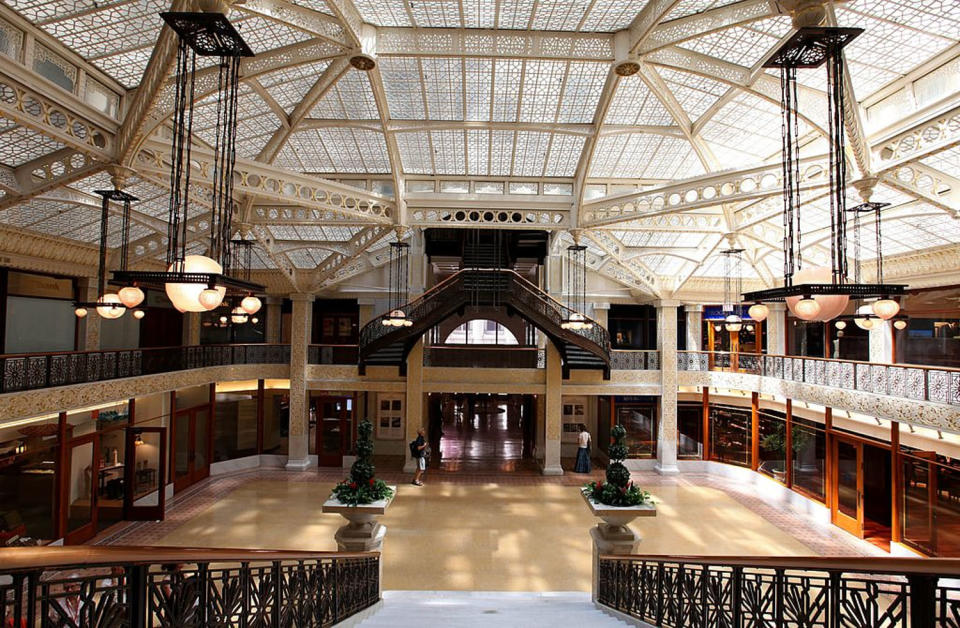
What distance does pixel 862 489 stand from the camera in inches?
464

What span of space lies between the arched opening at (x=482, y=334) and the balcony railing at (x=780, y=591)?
14772 mm

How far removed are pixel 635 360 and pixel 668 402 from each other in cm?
176

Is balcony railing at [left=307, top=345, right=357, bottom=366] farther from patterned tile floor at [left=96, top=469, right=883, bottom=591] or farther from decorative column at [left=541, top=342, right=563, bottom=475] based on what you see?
decorative column at [left=541, top=342, right=563, bottom=475]

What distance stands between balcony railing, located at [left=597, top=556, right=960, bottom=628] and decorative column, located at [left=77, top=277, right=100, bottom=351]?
13.2 meters

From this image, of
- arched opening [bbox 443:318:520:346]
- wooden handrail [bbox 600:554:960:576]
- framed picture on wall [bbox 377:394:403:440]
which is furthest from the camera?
arched opening [bbox 443:318:520:346]

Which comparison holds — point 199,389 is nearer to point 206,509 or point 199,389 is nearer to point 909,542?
point 206,509

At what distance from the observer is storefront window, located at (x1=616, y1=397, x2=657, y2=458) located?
1781cm

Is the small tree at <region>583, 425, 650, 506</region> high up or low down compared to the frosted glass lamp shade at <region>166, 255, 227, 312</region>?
down

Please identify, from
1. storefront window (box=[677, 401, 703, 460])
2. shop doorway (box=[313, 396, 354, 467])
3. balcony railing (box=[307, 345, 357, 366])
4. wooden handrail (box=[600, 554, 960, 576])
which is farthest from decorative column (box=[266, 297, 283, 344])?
wooden handrail (box=[600, 554, 960, 576])

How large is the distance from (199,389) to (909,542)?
18.7 meters

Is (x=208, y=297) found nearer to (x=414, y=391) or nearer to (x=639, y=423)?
(x=414, y=391)

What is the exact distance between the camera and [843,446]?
42.0 feet

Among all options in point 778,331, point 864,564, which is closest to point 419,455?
point 778,331

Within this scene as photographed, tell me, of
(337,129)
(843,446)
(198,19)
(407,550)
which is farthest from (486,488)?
(198,19)
